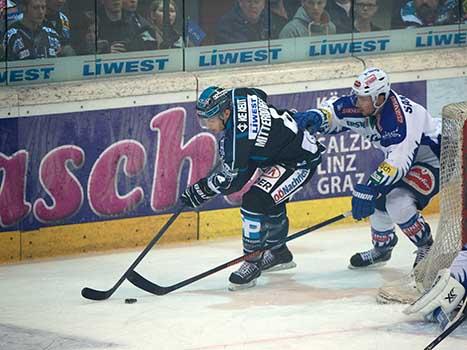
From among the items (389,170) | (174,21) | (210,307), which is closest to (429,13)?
(174,21)

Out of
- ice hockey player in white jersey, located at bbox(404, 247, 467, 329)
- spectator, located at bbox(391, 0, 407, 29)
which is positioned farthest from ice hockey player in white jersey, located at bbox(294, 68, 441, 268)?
spectator, located at bbox(391, 0, 407, 29)

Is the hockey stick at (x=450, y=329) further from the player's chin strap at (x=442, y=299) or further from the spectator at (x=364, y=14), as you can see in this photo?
the spectator at (x=364, y=14)

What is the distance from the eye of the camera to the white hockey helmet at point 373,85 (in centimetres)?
890

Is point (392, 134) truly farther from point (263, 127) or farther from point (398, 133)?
point (263, 127)

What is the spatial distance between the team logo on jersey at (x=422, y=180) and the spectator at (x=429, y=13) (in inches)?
87.9

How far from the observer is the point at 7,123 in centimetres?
970

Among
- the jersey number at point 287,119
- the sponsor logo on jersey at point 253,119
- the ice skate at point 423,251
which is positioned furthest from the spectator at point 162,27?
the ice skate at point 423,251

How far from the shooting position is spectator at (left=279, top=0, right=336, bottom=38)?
10.7m

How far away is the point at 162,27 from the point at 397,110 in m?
2.06

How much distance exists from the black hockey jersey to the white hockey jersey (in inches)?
12.6

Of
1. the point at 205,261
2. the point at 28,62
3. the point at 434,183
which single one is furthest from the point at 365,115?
the point at 28,62

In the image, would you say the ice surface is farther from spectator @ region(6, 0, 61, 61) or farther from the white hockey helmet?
spectator @ region(6, 0, 61, 61)

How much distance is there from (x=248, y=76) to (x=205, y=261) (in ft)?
4.34

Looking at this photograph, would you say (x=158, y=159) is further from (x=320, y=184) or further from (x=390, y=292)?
(x=390, y=292)
